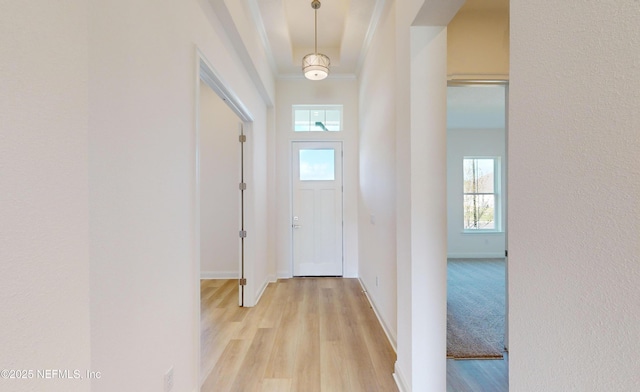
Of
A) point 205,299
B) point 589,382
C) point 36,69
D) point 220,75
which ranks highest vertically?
point 220,75

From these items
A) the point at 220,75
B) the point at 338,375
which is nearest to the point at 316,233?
the point at 338,375

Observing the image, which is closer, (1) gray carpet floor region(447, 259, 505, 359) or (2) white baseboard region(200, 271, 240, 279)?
(1) gray carpet floor region(447, 259, 505, 359)

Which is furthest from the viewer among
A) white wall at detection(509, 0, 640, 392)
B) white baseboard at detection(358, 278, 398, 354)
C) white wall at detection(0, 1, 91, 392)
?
white baseboard at detection(358, 278, 398, 354)

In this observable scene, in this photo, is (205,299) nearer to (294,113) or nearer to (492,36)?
(294,113)

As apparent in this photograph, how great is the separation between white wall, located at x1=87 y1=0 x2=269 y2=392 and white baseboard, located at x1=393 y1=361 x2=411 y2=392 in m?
1.34

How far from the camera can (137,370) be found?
1.14 meters

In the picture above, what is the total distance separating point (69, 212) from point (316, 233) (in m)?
3.79

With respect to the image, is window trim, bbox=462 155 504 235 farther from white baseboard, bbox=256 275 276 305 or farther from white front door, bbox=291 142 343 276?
white baseboard, bbox=256 275 276 305

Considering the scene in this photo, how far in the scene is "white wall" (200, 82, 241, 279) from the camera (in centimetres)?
451

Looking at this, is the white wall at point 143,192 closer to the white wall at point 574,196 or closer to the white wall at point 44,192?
the white wall at point 44,192

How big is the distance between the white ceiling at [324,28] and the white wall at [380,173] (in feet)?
0.80

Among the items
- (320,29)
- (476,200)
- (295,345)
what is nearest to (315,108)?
(320,29)

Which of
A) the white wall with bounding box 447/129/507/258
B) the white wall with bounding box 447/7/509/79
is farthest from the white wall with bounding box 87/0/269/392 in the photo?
the white wall with bounding box 447/129/507/258

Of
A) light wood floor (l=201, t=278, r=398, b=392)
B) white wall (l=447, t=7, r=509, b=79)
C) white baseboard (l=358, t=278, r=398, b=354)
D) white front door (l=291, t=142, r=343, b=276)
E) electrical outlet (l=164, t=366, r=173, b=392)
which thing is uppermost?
white wall (l=447, t=7, r=509, b=79)
